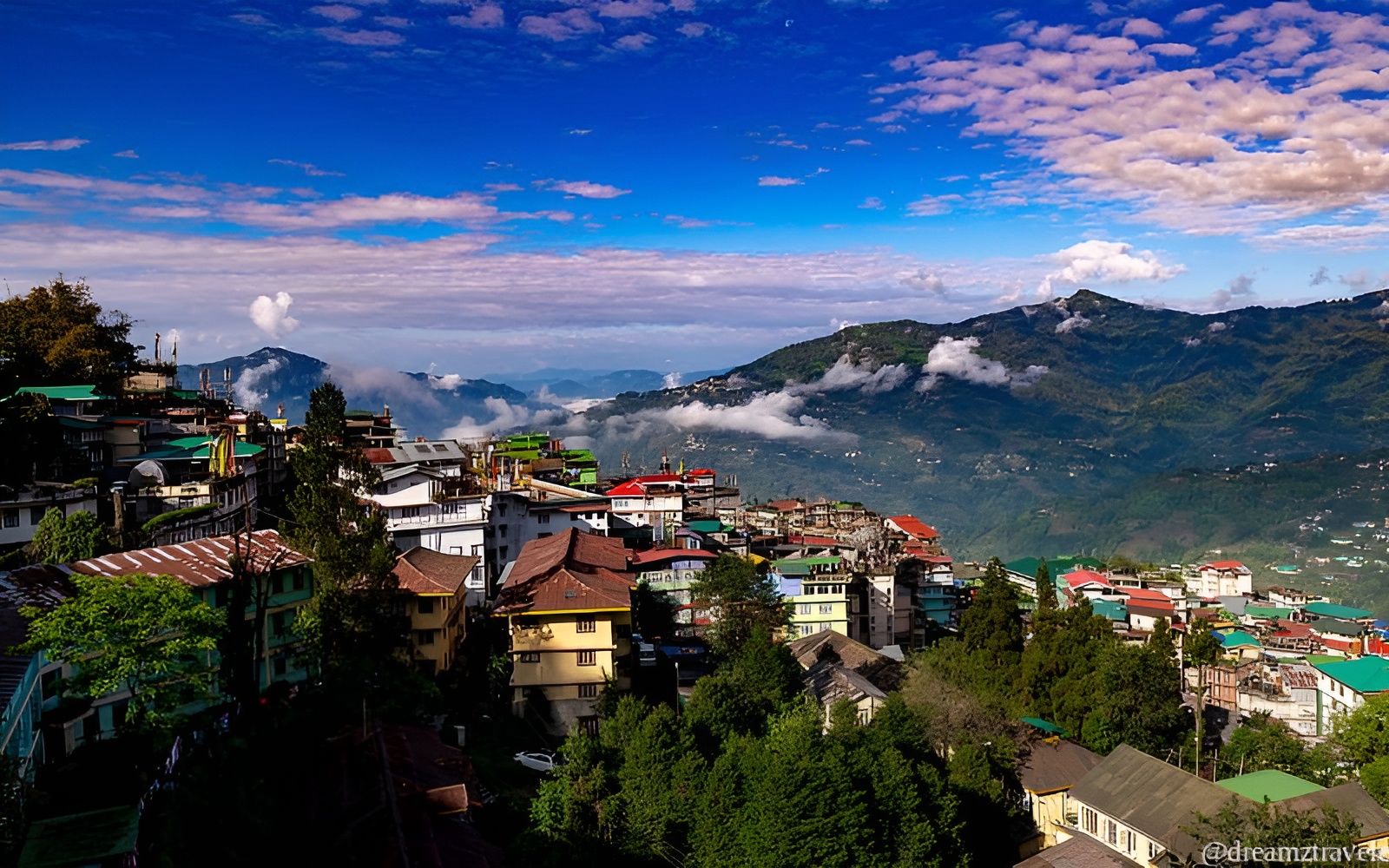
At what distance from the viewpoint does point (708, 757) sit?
26641 mm

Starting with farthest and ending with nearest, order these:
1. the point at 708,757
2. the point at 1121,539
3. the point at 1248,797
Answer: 1. the point at 1121,539
2. the point at 1248,797
3. the point at 708,757

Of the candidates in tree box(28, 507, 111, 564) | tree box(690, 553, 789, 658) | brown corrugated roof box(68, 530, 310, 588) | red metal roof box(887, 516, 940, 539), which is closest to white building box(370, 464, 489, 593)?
tree box(690, 553, 789, 658)

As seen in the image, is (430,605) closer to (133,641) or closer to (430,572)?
(430,572)

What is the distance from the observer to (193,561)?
2361 cm

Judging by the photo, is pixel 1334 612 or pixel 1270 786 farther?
pixel 1334 612

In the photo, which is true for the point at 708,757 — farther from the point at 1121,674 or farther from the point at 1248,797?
the point at 1121,674

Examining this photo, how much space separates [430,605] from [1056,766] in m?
22.3

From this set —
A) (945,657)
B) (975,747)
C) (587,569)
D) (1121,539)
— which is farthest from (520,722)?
(1121,539)

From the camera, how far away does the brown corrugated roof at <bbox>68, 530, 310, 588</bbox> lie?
21.8 meters

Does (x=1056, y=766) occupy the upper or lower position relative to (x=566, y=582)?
lower

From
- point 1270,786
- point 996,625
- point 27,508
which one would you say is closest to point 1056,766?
point 1270,786

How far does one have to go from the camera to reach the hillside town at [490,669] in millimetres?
16750

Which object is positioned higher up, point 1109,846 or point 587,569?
point 587,569

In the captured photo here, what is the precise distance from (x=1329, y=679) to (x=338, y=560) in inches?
1846
